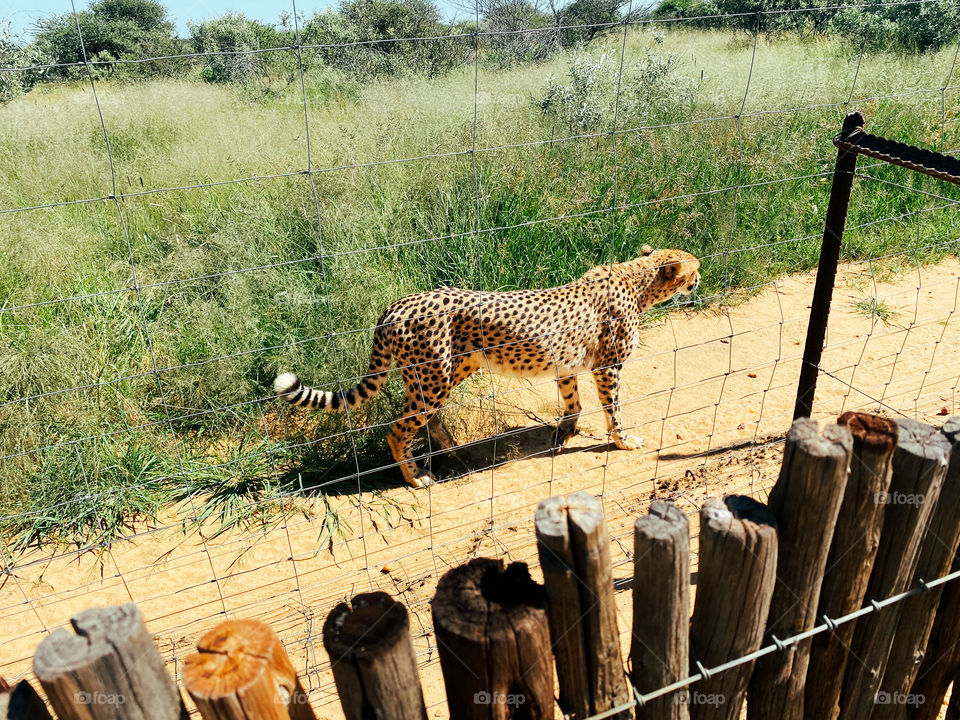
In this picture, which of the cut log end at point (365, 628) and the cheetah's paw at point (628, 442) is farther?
the cheetah's paw at point (628, 442)

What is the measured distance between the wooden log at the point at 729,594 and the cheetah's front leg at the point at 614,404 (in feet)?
7.49

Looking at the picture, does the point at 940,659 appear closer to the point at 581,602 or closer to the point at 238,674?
the point at 581,602

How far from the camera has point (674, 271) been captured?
12.5 feet

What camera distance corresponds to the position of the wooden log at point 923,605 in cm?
158

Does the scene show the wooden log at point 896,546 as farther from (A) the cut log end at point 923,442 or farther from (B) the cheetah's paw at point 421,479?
(B) the cheetah's paw at point 421,479

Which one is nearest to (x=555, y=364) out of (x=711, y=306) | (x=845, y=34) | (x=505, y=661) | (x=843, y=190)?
(x=843, y=190)

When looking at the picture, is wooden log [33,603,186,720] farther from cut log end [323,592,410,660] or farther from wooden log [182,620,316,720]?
cut log end [323,592,410,660]

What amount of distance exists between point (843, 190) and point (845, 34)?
28.0 ft

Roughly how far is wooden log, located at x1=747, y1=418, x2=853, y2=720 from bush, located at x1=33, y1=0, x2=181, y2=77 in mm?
11053

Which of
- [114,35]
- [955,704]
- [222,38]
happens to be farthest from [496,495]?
[114,35]

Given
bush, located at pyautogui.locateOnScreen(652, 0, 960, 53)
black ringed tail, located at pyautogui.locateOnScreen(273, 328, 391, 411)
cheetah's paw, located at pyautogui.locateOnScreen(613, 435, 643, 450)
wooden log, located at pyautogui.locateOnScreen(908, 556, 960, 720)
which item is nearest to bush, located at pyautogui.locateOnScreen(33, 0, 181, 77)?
bush, located at pyautogui.locateOnScreen(652, 0, 960, 53)

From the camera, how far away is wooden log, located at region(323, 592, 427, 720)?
3.58 ft

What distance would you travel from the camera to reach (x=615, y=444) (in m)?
3.86

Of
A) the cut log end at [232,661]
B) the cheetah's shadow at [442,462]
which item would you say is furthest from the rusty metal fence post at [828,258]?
the cut log end at [232,661]
